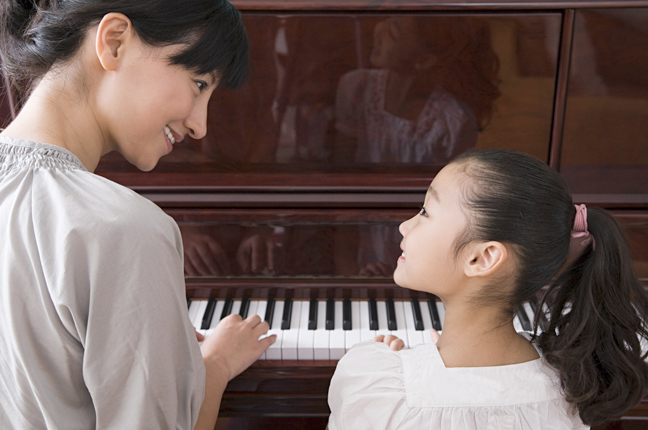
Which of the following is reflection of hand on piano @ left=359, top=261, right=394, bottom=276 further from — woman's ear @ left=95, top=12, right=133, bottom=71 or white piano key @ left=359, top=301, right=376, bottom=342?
woman's ear @ left=95, top=12, right=133, bottom=71

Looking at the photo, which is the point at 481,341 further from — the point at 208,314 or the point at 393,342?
the point at 208,314

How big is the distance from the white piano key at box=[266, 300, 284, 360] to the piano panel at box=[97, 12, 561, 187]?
1.30ft

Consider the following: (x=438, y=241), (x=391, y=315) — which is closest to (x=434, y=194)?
(x=438, y=241)

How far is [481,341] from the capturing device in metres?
1.05

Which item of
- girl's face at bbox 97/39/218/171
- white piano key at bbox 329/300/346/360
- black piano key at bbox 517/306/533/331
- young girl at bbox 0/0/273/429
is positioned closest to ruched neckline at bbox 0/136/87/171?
young girl at bbox 0/0/273/429

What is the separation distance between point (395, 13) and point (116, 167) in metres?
0.96

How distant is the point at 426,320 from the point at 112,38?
45.4 inches

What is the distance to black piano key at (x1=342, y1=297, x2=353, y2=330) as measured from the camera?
1.50 metres

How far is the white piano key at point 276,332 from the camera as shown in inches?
56.6

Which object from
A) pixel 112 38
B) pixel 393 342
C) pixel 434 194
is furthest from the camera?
pixel 393 342

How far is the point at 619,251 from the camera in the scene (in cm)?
105

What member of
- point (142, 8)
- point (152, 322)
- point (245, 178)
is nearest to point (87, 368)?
point (152, 322)

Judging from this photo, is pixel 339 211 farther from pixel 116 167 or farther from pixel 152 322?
pixel 152 322

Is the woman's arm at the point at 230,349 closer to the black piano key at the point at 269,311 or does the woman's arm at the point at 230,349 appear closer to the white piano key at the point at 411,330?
the black piano key at the point at 269,311
